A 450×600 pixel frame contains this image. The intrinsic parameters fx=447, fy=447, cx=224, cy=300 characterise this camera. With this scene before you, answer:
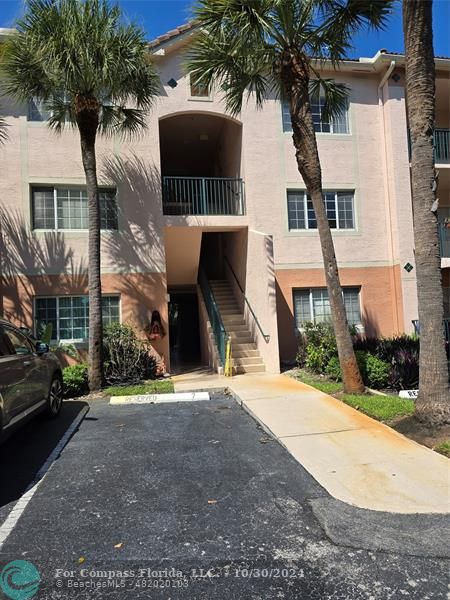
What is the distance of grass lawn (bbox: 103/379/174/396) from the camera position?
997 centimetres

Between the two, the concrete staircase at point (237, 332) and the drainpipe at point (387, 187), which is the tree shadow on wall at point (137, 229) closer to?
the concrete staircase at point (237, 332)

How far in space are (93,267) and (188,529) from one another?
25.0 feet

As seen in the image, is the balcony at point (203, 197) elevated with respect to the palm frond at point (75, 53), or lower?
lower

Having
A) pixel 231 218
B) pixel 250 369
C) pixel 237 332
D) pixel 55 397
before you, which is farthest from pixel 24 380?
pixel 231 218

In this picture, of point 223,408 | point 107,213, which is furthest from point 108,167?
point 223,408

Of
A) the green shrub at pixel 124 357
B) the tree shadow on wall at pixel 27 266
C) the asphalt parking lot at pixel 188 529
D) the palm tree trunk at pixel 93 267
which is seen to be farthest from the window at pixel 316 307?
the asphalt parking lot at pixel 188 529

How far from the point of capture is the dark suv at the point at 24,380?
17.6 feet

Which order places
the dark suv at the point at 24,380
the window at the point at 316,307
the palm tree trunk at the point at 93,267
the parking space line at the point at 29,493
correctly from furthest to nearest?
the window at the point at 316,307 → the palm tree trunk at the point at 93,267 → the dark suv at the point at 24,380 → the parking space line at the point at 29,493

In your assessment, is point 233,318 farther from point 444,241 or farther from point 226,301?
point 444,241

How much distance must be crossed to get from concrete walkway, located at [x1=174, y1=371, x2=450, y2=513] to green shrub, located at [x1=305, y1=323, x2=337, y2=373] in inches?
90.9

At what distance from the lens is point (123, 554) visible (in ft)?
11.1

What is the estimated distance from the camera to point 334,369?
34.1 feet

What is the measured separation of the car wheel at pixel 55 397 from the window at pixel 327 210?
28.2 ft

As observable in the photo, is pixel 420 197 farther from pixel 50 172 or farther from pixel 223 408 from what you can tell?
pixel 50 172
